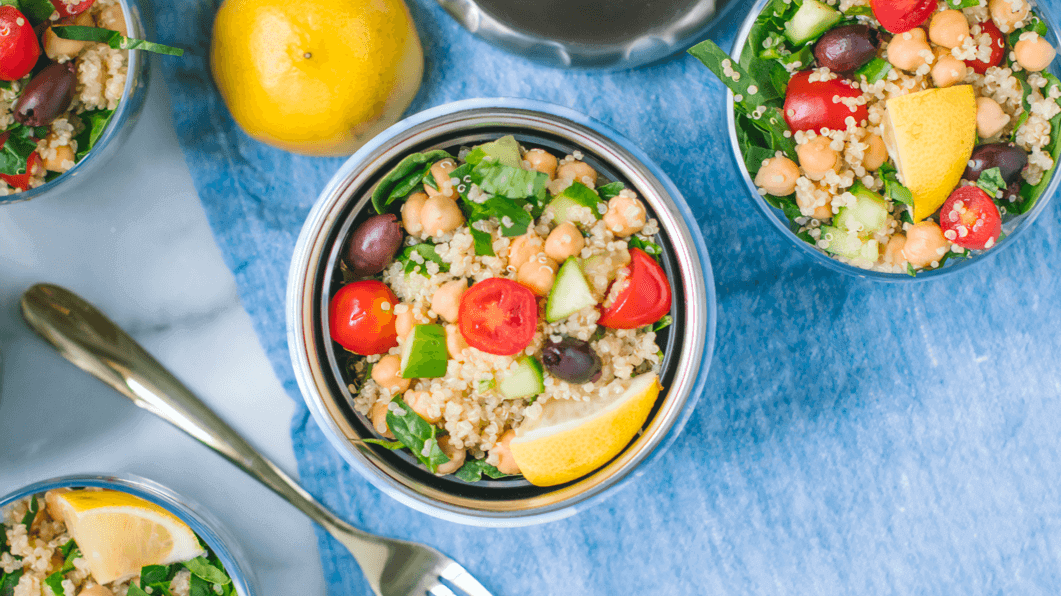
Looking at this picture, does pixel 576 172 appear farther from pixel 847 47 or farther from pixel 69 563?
pixel 69 563

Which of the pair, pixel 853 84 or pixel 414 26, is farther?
pixel 414 26

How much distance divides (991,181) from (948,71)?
0.14 metres

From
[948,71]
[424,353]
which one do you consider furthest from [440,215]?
[948,71]

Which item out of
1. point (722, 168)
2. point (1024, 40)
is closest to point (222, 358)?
point (722, 168)

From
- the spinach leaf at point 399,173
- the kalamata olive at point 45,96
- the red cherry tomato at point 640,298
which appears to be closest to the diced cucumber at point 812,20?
the red cherry tomato at point 640,298

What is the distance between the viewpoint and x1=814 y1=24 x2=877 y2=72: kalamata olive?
845 millimetres

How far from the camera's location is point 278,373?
106cm

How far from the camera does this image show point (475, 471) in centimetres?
84

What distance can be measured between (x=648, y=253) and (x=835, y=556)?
59 centimetres

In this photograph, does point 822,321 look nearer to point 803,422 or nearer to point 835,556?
point 803,422

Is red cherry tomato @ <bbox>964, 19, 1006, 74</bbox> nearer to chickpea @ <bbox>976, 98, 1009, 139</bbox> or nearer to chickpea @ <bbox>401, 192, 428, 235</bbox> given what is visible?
chickpea @ <bbox>976, 98, 1009, 139</bbox>

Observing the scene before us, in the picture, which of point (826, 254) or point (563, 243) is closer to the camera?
point (563, 243)

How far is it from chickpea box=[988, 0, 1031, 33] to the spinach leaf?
0.69m

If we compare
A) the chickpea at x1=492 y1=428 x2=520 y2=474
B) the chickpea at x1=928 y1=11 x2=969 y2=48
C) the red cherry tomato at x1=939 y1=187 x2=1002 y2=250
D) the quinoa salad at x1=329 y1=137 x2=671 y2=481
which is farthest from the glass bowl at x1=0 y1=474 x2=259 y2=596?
the chickpea at x1=928 y1=11 x2=969 y2=48
